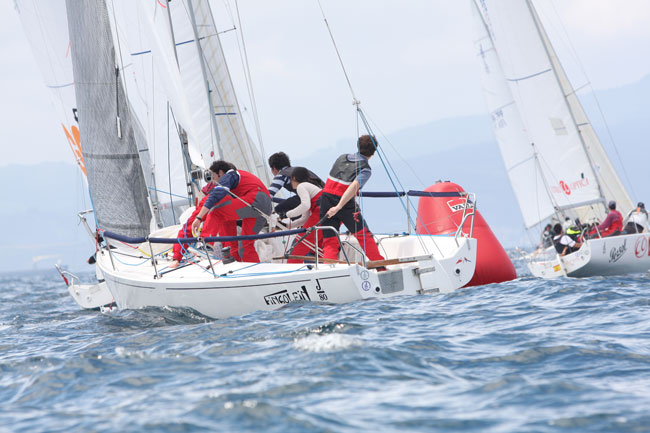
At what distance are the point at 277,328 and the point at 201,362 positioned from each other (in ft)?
3.55

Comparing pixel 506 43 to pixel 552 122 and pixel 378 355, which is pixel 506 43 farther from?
pixel 378 355

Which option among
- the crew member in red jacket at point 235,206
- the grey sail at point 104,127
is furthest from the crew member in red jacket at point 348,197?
the grey sail at point 104,127

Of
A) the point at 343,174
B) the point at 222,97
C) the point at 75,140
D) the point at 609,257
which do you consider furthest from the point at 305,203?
the point at 609,257

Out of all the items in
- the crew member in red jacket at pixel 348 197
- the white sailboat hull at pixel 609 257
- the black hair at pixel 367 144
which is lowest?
the white sailboat hull at pixel 609 257

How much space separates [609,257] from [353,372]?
33.9 ft

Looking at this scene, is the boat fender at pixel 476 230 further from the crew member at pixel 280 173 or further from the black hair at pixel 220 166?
the black hair at pixel 220 166

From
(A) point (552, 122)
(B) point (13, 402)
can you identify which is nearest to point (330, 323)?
(B) point (13, 402)

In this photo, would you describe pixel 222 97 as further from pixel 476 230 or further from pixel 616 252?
pixel 616 252

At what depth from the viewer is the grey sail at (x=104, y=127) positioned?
1020cm

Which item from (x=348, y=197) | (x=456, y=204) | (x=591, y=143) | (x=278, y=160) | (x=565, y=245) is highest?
(x=278, y=160)

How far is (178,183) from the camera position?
11023 mm

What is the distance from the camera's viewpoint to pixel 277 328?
589 centimetres

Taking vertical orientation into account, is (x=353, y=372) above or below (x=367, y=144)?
below

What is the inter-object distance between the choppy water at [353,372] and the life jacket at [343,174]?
1.29 m
